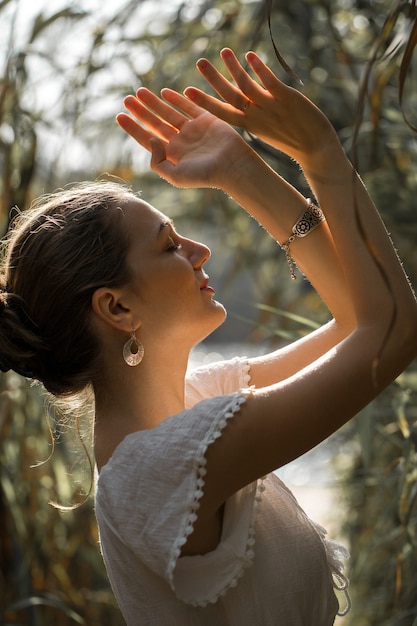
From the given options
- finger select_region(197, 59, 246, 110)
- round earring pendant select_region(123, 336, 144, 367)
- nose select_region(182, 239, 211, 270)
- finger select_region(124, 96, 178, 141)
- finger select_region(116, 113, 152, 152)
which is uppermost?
finger select_region(197, 59, 246, 110)

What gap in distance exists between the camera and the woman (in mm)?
1006

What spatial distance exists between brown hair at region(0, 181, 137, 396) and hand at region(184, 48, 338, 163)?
196mm

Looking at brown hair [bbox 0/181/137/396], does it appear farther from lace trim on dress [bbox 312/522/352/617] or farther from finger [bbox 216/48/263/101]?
lace trim on dress [bbox 312/522/352/617]

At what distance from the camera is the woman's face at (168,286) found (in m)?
1.15

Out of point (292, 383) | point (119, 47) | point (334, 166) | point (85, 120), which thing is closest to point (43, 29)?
point (119, 47)

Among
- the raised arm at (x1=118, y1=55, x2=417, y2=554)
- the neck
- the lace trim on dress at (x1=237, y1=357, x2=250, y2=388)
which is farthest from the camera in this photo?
the lace trim on dress at (x1=237, y1=357, x2=250, y2=388)

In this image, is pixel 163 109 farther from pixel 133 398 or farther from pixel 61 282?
pixel 133 398

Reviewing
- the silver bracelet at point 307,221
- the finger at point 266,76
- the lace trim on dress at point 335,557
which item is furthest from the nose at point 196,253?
the lace trim on dress at point 335,557

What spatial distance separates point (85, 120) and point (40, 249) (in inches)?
40.1

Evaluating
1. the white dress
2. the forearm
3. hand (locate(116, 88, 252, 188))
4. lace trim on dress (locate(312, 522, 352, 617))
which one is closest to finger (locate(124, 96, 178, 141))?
hand (locate(116, 88, 252, 188))

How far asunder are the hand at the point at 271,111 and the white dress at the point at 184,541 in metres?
0.28

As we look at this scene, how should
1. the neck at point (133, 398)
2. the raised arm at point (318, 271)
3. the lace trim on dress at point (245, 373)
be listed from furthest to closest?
the lace trim on dress at point (245, 373)
the neck at point (133, 398)
the raised arm at point (318, 271)

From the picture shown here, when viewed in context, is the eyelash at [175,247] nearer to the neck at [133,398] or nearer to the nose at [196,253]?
the nose at [196,253]

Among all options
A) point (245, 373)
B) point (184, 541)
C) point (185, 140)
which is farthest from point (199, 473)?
point (185, 140)
